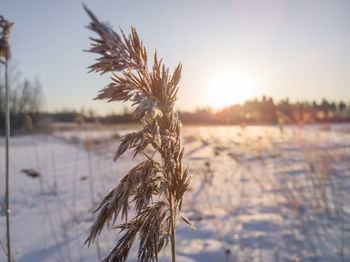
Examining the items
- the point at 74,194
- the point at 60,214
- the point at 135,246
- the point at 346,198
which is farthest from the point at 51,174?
the point at 346,198

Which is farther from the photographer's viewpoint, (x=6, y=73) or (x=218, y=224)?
(x=218, y=224)

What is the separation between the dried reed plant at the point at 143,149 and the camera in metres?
0.67

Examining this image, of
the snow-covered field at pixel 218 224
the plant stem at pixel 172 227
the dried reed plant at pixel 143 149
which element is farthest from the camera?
the snow-covered field at pixel 218 224

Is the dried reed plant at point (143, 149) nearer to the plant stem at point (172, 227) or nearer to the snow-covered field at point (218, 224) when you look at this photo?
the plant stem at point (172, 227)

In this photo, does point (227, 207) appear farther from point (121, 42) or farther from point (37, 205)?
point (121, 42)

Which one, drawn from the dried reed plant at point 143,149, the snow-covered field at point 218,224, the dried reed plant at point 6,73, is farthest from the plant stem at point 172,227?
the dried reed plant at point 6,73

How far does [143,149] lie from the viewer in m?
0.69

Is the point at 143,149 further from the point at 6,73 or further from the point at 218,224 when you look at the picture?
the point at 218,224

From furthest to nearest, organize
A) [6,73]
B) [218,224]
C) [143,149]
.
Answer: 1. [218,224]
2. [6,73]
3. [143,149]

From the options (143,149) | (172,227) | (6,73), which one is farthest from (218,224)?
(6,73)

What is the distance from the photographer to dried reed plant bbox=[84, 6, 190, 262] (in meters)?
0.67

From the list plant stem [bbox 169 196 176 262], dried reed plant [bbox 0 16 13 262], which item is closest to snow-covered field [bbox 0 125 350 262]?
dried reed plant [bbox 0 16 13 262]

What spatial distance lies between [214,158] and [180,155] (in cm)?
637

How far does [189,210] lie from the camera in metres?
3.14
